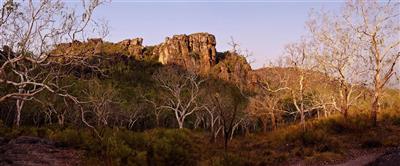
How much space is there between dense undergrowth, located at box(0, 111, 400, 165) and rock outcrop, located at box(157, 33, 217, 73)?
90.0 metres

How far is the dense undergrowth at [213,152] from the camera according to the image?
1239 cm

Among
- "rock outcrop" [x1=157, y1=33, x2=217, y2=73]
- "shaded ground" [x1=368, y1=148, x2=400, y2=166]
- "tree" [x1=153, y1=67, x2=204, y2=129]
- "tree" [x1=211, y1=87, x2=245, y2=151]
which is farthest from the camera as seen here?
"rock outcrop" [x1=157, y1=33, x2=217, y2=73]

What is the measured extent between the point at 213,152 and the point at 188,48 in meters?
113

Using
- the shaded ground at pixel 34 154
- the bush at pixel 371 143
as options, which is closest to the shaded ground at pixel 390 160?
the bush at pixel 371 143

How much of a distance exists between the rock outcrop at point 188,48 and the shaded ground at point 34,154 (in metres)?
93.4

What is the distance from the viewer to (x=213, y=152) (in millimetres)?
17109

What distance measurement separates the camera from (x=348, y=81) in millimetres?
24734

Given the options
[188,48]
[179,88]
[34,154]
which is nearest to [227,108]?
[179,88]

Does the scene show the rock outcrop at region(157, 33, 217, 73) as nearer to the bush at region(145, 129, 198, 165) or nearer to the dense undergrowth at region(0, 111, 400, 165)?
the dense undergrowth at region(0, 111, 400, 165)

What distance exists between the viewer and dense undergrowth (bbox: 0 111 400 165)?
488 inches

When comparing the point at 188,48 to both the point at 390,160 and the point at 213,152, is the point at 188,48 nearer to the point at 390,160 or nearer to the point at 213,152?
the point at 213,152

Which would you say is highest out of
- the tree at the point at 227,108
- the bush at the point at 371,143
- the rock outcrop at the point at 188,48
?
the rock outcrop at the point at 188,48

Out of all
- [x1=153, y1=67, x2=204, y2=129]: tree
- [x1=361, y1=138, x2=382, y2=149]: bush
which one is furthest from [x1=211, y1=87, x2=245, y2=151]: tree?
[x1=361, y1=138, x2=382, y2=149]: bush

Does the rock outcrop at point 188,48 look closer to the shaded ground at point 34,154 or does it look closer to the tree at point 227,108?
the tree at point 227,108
